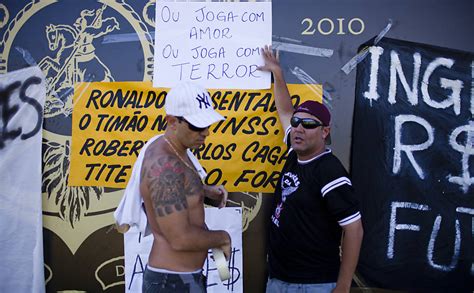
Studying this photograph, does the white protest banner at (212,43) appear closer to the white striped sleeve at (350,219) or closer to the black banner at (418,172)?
the black banner at (418,172)

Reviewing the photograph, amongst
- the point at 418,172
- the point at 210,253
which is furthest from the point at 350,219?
the point at 210,253

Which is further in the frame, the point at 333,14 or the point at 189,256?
the point at 333,14

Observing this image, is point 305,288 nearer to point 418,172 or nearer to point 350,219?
point 350,219

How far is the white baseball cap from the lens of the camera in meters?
2.70

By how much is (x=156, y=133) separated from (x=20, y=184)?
3.48 ft

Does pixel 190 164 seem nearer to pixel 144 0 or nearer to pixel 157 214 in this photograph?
pixel 157 214

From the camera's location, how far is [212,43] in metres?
3.68

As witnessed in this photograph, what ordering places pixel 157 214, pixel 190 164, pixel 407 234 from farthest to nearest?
pixel 407 234, pixel 190 164, pixel 157 214

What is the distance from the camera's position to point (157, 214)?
2611 millimetres

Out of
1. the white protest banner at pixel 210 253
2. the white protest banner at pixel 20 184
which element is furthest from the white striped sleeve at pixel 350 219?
the white protest banner at pixel 20 184

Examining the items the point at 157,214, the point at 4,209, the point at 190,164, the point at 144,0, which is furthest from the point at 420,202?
the point at 4,209

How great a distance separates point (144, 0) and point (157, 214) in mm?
1820

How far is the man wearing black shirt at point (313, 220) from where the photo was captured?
2863 mm

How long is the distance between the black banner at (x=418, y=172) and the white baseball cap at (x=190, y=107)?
135cm
